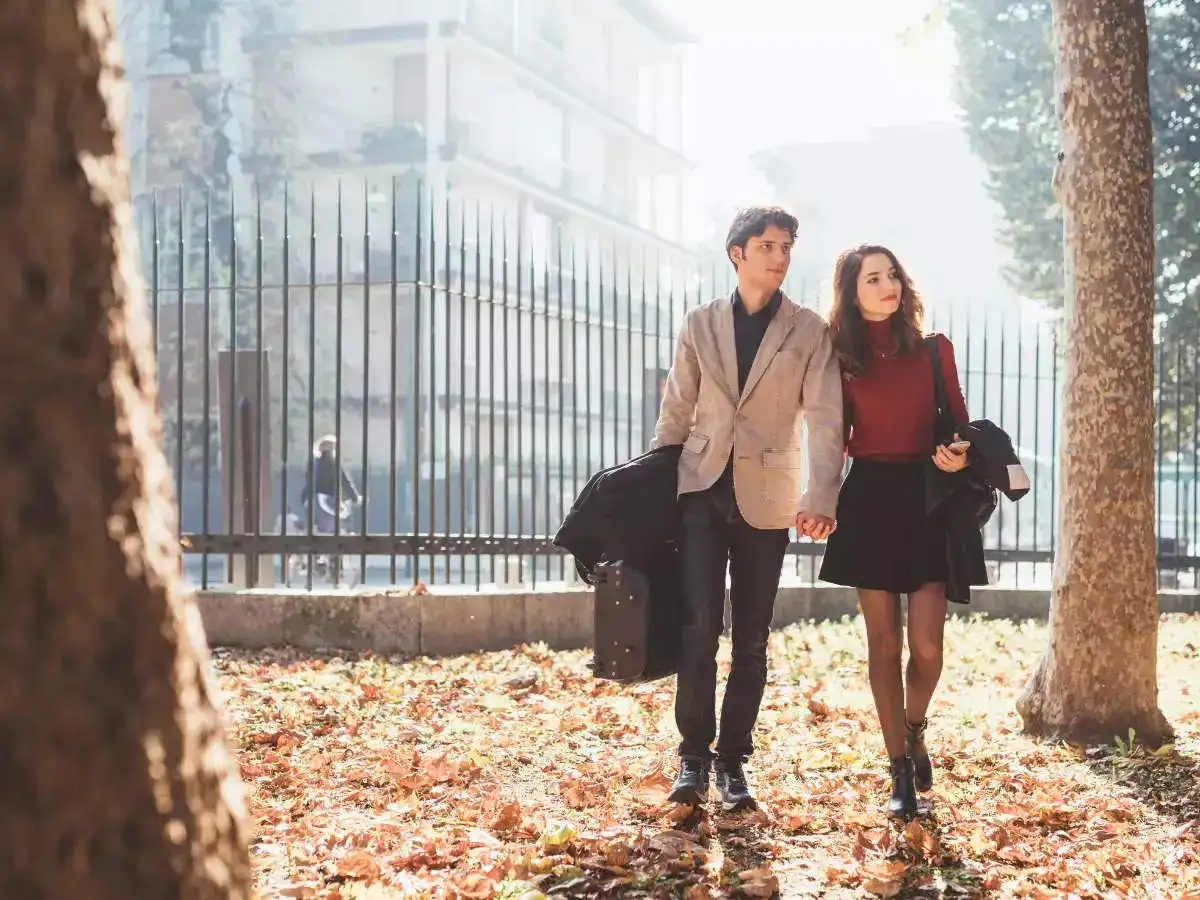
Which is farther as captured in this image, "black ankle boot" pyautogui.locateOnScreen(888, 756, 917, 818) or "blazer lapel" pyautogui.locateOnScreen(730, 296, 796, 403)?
"blazer lapel" pyautogui.locateOnScreen(730, 296, 796, 403)

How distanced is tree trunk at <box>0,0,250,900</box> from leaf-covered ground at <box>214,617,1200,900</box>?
1.93 m

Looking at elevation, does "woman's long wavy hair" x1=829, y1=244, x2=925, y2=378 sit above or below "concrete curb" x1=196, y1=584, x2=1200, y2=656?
above

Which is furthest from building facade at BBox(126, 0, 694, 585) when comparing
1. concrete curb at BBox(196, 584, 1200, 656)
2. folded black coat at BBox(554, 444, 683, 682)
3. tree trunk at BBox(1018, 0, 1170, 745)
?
folded black coat at BBox(554, 444, 683, 682)

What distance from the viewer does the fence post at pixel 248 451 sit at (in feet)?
31.9

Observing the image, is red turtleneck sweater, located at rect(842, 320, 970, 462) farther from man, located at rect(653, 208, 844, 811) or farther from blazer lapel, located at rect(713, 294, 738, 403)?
blazer lapel, located at rect(713, 294, 738, 403)

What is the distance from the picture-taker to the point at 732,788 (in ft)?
16.1

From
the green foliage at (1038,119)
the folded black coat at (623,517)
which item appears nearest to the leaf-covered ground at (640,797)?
the folded black coat at (623,517)

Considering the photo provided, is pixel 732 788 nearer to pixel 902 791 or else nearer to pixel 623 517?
Answer: pixel 902 791

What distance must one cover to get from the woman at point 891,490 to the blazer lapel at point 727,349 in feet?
1.14

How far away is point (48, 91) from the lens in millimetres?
1849

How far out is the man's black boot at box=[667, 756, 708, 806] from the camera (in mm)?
4828

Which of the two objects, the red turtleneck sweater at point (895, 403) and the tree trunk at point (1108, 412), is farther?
the tree trunk at point (1108, 412)

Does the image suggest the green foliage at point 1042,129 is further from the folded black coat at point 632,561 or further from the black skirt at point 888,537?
the folded black coat at point 632,561

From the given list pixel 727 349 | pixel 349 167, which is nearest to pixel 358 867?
pixel 727 349
